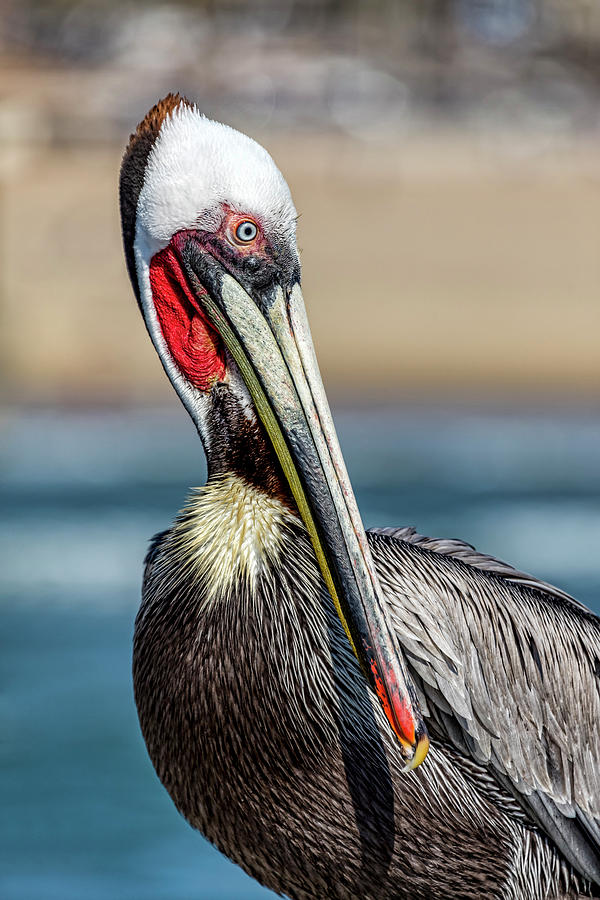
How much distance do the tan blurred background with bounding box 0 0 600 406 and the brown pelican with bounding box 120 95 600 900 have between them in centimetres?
887

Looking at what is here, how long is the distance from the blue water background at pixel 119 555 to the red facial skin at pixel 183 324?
2.54 meters

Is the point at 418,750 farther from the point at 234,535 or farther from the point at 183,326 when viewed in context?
the point at 183,326

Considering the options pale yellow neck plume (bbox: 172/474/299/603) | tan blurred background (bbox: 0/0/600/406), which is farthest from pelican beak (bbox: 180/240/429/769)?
tan blurred background (bbox: 0/0/600/406)

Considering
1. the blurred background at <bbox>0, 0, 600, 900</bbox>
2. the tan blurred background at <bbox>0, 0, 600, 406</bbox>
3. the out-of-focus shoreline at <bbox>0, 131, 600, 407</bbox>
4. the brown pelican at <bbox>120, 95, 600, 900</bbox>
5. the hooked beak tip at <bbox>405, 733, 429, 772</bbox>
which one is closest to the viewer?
the hooked beak tip at <bbox>405, 733, 429, 772</bbox>

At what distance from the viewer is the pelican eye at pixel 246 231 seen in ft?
8.77

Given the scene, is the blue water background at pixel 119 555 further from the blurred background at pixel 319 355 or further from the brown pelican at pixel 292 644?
the brown pelican at pixel 292 644

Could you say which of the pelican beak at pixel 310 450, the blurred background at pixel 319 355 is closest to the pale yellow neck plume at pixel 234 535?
the pelican beak at pixel 310 450

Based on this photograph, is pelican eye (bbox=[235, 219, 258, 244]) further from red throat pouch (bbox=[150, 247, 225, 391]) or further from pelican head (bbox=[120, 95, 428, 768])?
red throat pouch (bbox=[150, 247, 225, 391])

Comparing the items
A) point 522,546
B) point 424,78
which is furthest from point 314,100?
point 522,546

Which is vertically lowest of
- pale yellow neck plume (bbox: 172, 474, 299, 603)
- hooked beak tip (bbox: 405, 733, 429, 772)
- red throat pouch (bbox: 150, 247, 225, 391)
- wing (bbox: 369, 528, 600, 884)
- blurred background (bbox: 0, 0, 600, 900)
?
hooked beak tip (bbox: 405, 733, 429, 772)

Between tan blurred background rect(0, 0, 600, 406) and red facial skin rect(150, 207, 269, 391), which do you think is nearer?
red facial skin rect(150, 207, 269, 391)

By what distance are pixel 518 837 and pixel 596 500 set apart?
7358 millimetres

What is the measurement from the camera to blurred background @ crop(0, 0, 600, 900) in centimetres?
629

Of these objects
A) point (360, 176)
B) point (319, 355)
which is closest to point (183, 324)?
point (319, 355)
